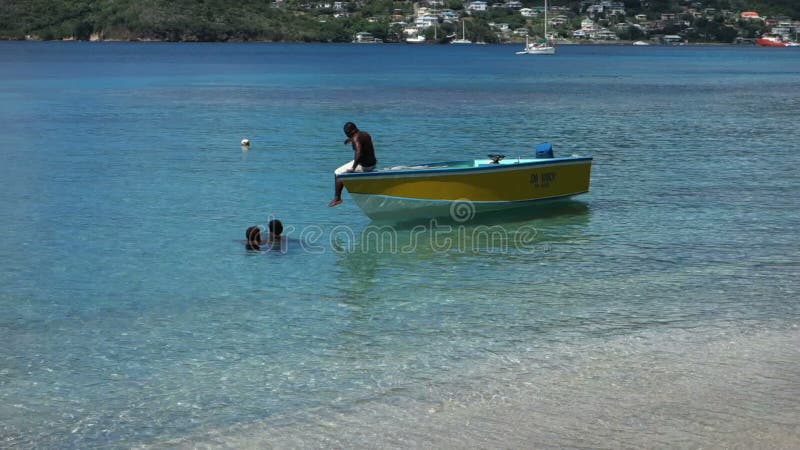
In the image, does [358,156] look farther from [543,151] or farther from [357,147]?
[543,151]

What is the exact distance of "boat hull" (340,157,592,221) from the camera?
20625mm

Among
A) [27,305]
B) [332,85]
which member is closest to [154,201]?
[27,305]

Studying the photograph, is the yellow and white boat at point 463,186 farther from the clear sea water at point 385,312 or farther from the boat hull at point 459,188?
the clear sea water at point 385,312

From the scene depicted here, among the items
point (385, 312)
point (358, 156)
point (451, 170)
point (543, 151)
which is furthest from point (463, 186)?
point (385, 312)

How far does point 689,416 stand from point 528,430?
173cm

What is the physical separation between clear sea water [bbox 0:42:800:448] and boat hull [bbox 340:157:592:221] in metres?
0.47

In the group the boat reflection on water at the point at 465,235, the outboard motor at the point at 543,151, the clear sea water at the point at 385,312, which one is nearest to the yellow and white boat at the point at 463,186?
the outboard motor at the point at 543,151

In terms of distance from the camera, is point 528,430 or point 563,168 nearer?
point 528,430

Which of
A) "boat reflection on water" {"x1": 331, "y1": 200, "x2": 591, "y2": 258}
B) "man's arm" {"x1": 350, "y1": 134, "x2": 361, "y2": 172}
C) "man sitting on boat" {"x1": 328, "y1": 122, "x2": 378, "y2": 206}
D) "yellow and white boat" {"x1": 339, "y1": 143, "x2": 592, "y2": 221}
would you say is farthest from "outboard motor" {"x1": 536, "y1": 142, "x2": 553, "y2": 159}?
"man's arm" {"x1": 350, "y1": 134, "x2": 361, "y2": 172}

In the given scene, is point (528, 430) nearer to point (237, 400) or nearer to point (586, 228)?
point (237, 400)

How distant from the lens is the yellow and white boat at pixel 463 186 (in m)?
20.6

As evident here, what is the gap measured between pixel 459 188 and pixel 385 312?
6.90 m

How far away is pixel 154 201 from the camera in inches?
978

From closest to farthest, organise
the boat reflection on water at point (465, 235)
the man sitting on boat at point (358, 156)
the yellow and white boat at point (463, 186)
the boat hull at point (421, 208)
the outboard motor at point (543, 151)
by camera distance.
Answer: the boat reflection on water at point (465, 235) → the man sitting on boat at point (358, 156) → the yellow and white boat at point (463, 186) → the boat hull at point (421, 208) → the outboard motor at point (543, 151)
